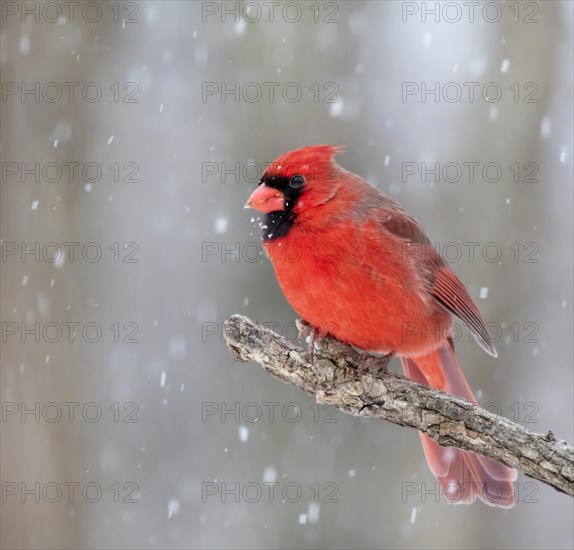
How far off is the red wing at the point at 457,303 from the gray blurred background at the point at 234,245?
1279 millimetres

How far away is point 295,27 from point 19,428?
2.87 m

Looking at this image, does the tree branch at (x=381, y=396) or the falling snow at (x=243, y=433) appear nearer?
the tree branch at (x=381, y=396)

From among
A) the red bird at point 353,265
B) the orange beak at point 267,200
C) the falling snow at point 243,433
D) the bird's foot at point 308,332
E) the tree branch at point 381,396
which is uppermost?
the orange beak at point 267,200

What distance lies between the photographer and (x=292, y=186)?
109 inches

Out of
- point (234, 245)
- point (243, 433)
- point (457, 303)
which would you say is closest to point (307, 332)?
point (457, 303)

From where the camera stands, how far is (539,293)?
181 inches

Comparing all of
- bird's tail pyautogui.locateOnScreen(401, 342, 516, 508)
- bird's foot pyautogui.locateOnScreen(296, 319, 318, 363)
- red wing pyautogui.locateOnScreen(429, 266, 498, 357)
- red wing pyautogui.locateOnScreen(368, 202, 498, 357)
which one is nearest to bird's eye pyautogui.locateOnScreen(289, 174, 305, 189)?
red wing pyautogui.locateOnScreen(368, 202, 498, 357)

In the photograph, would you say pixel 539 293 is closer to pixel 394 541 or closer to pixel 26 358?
pixel 394 541

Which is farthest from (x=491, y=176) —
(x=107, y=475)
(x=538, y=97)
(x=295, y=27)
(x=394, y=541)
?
(x=107, y=475)

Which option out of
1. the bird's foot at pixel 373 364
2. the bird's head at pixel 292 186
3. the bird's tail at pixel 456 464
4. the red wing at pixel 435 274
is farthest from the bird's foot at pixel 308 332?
the bird's tail at pixel 456 464

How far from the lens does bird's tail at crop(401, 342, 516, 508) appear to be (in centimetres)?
296

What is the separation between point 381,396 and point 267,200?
2.55 ft

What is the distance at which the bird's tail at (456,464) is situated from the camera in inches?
117

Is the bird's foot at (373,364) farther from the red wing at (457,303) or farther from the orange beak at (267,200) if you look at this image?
the orange beak at (267,200)
